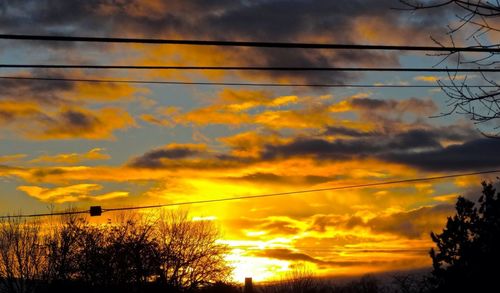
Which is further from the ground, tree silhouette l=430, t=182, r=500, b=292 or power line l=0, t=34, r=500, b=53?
power line l=0, t=34, r=500, b=53

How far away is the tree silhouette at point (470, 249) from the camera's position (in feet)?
56.3

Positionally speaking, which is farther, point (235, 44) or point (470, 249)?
point (470, 249)

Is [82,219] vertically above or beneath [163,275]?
above

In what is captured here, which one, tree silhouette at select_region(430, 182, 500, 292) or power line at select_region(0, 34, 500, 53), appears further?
tree silhouette at select_region(430, 182, 500, 292)

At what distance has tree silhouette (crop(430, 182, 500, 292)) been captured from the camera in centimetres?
1716

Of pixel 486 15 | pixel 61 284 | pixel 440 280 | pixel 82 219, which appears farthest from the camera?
pixel 82 219

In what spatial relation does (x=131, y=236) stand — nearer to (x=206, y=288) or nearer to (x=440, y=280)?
(x=206, y=288)

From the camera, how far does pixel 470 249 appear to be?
17.9 meters

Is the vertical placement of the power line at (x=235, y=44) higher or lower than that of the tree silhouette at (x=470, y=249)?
higher

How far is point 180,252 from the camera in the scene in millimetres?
60062

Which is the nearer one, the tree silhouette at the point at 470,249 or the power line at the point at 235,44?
the power line at the point at 235,44

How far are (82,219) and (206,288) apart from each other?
11749 mm

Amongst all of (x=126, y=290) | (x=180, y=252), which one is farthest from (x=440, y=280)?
(x=180, y=252)

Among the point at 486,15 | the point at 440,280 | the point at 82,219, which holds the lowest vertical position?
the point at 440,280
